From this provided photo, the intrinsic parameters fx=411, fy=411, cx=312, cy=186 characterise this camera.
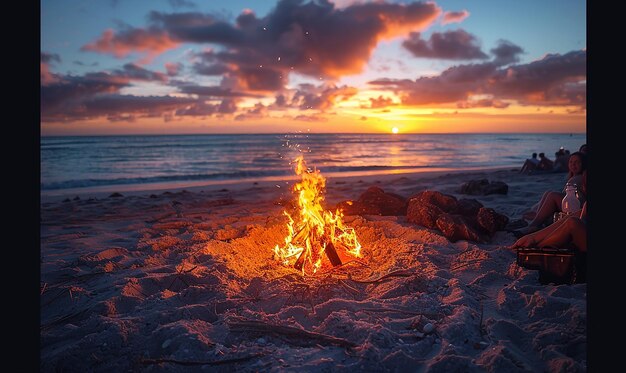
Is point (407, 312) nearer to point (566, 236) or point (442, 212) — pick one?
point (566, 236)

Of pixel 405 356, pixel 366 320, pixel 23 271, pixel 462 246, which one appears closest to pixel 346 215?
pixel 462 246

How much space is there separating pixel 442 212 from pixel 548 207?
154cm

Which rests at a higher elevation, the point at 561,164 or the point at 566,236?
the point at 561,164

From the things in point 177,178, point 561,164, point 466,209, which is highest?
point 561,164

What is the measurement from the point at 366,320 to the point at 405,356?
69 cm

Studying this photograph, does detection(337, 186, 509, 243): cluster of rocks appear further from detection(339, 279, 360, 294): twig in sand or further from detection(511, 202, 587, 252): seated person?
detection(339, 279, 360, 294): twig in sand

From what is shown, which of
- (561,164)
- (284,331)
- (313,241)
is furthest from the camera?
(561,164)

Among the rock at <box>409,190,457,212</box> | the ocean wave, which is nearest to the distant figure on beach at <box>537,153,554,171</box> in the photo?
the ocean wave

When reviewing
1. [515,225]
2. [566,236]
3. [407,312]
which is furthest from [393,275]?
[515,225]

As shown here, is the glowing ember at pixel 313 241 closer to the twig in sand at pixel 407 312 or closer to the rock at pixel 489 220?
the twig in sand at pixel 407 312

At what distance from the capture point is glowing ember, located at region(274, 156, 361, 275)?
550 centimetres

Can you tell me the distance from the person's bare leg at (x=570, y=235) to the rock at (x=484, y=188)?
629 cm

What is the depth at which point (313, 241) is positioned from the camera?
219 inches

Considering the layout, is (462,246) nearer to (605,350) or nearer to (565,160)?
(605,350)
